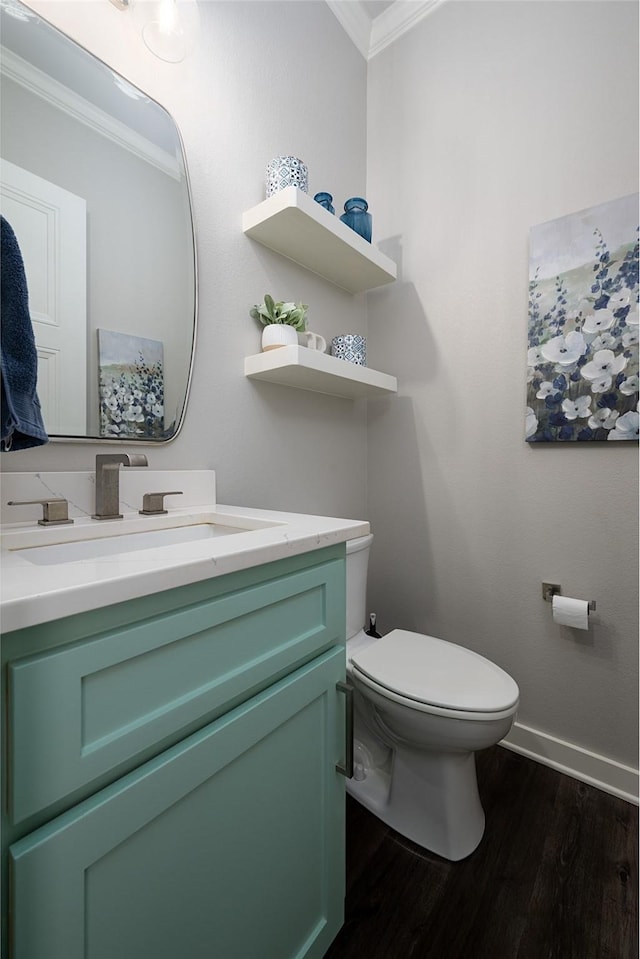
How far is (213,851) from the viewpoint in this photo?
0.63 meters

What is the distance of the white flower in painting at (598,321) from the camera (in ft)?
4.43

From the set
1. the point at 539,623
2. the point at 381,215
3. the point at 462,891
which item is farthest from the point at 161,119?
the point at 462,891

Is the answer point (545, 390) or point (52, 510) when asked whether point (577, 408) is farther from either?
point (52, 510)

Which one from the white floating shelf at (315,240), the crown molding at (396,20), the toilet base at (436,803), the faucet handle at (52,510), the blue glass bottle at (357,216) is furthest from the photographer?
the crown molding at (396,20)

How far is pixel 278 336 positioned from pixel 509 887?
158 cm

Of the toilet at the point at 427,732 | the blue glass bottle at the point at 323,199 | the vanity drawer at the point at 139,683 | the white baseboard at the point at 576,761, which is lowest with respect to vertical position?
the white baseboard at the point at 576,761

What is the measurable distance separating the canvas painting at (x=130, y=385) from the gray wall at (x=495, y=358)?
1.05 metres

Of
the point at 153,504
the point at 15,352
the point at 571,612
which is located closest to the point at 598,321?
the point at 571,612

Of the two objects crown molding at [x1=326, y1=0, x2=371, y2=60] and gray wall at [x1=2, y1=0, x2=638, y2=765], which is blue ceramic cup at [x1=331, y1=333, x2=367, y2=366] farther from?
crown molding at [x1=326, y1=0, x2=371, y2=60]

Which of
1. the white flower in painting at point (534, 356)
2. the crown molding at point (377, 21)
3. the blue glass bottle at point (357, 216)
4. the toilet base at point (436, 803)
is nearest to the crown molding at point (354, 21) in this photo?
the crown molding at point (377, 21)

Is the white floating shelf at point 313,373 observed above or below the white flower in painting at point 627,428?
above

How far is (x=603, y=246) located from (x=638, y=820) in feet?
5.63

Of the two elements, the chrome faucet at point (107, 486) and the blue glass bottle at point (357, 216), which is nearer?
the chrome faucet at point (107, 486)

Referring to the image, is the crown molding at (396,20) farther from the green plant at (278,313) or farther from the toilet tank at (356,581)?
the toilet tank at (356,581)
